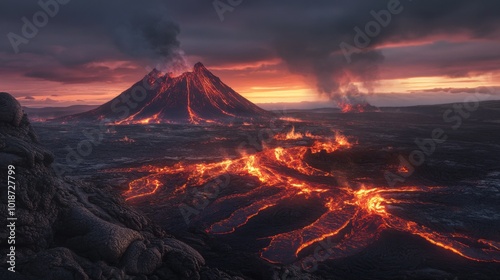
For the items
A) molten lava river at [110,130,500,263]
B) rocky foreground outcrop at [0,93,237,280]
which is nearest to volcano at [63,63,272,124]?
molten lava river at [110,130,500,263]

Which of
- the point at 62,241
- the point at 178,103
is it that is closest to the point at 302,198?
the point at 62,241

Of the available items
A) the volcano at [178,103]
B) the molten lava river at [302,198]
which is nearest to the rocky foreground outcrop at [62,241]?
the molten lava river at [302,198]

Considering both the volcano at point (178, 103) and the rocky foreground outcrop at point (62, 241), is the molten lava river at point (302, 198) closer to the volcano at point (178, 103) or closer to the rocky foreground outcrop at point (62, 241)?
the rocky foreground outcrop at point (62, 241)

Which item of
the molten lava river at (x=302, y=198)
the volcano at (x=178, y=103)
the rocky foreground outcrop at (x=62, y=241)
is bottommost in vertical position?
the molten lava river at (x=302, y=198)

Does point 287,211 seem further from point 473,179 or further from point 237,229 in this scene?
point 473,179

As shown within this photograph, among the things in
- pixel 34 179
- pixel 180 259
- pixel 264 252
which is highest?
pixel 34 179

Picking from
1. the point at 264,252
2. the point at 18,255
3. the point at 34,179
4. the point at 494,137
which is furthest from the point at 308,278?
the point at 494,137

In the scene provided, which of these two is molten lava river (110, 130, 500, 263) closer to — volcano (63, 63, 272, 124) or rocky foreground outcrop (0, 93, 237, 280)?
rocky foreground outcrop (0, 93, 237, 280)
